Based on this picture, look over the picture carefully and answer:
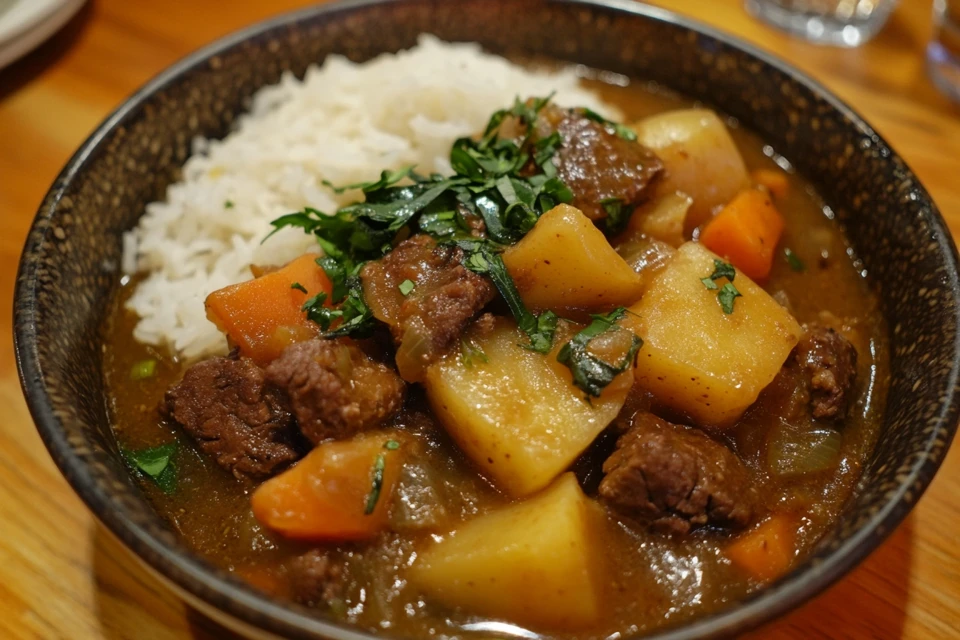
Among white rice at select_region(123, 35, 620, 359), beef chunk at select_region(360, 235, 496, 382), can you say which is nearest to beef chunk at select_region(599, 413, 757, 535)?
beef chunk at select_region(360, 235, 496, 382)

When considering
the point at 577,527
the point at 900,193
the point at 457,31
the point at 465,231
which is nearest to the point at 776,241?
the point at 900,193

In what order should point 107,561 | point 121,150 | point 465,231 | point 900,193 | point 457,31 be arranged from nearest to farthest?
point 107,561 → point 465,231 → point 900,193 → point 121,150 → point 457,31

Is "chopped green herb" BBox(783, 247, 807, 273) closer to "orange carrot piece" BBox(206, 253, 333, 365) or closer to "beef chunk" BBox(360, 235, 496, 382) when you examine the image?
"beef chunk" BBox(360, 235, 496, 382)

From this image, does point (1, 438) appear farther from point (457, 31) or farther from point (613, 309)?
point (457, 31)

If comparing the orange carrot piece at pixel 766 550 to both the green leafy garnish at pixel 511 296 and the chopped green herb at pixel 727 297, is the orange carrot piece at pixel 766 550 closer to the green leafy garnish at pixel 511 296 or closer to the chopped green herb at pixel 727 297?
the chopped green herb at pixel 727 297

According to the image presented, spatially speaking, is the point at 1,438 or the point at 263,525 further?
the point at 1,438

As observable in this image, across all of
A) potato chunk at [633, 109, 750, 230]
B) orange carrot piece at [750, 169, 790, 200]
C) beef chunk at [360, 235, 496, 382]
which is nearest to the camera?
beef chunk at [360, 235, 496, 382]
